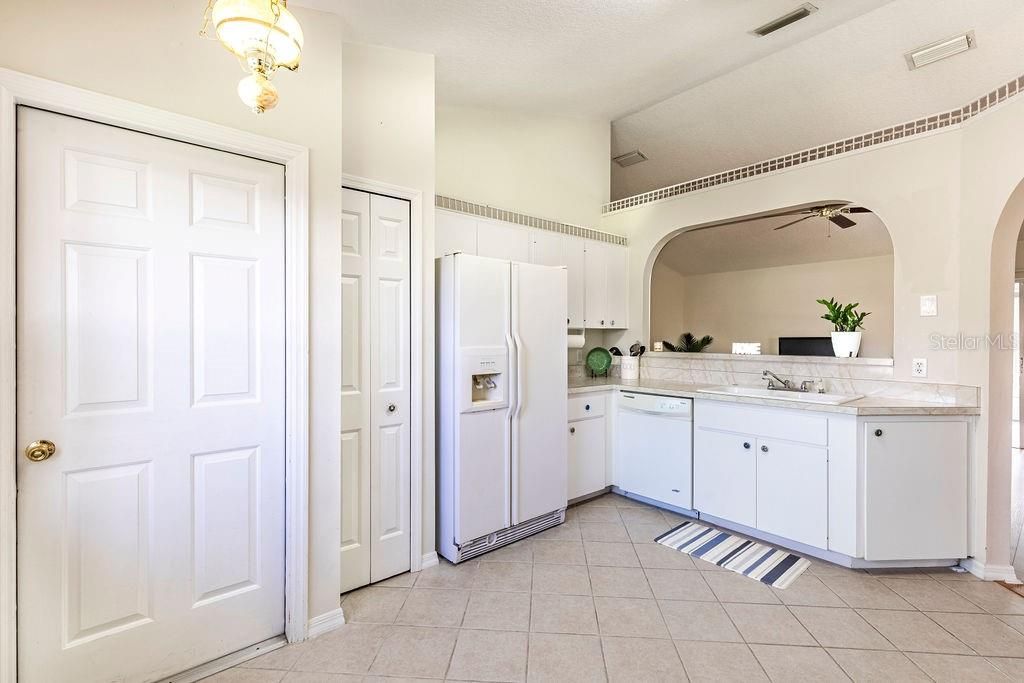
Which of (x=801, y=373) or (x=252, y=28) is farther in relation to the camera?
(x=801, y=373)

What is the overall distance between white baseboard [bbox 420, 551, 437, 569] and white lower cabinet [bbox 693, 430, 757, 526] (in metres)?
1.80

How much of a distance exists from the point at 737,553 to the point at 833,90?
3.31m

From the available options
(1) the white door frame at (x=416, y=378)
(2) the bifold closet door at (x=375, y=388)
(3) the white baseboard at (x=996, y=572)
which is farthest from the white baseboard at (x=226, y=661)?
(3) the white baseboard at (x=996, y=572)

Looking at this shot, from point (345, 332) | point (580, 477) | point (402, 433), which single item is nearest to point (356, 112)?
point (345, 332)

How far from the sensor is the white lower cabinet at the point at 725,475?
289 cm

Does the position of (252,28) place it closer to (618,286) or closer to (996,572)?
(618,286)

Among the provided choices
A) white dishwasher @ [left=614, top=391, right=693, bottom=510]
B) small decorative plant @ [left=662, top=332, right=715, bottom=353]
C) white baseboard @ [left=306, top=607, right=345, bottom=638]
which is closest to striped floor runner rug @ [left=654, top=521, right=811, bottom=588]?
white dishwasher @ [left=614, top=391, right=693, bottom=510]

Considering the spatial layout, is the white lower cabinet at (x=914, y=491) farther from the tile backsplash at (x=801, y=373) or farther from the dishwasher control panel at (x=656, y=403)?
the dishwasher control panel at (x=656, y=403)

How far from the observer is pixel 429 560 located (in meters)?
2.56

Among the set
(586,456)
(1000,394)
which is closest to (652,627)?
(586,456)

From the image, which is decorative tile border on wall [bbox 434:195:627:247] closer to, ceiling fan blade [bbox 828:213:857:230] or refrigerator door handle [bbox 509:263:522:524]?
refrigerator door handle [bbox 509:263:522:524]

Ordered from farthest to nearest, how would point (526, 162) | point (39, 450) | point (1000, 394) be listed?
point (526, 162) < point (1000, 394) < point (39, 450)

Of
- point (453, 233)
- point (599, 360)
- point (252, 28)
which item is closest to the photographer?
point (252, 28)

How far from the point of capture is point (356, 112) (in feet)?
7.52
